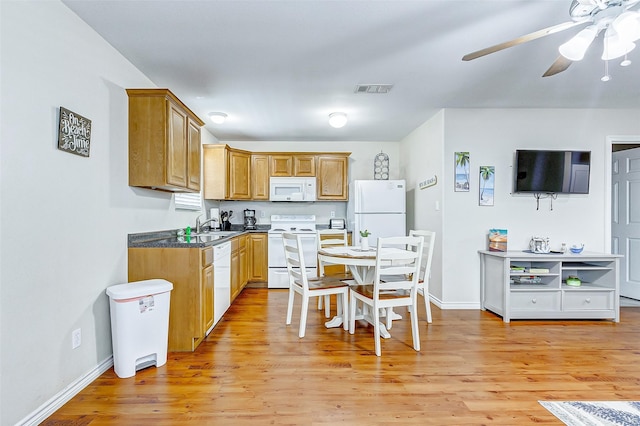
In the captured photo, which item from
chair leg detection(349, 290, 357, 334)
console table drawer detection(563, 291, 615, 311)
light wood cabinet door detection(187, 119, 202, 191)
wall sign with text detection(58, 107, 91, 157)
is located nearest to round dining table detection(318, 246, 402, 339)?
chair leg detection(349, 290, 357, 334)

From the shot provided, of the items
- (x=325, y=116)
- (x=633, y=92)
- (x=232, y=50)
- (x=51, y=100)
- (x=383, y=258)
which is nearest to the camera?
(x=51, y=100)

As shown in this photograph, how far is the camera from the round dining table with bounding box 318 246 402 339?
2702 millimetres

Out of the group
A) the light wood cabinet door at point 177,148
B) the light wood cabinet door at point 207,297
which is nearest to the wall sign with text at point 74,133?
the light wood cabinet door at point 177,148

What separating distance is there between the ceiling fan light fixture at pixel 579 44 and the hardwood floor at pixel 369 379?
2.06 metres

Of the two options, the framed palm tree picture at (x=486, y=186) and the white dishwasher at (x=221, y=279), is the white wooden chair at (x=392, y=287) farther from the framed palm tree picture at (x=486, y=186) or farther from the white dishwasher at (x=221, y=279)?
the framed palm tree picture at (x=486, y=186)

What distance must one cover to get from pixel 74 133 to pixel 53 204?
1.56 ft

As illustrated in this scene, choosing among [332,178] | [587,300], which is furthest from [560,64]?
[332,178]

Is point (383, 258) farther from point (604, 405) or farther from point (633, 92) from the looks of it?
point (633, 92)

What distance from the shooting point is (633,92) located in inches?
128

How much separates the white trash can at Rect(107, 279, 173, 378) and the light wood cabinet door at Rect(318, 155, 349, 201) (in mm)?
3208

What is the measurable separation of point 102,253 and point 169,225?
118 cm

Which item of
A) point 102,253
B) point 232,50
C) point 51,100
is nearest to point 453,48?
point 232,50

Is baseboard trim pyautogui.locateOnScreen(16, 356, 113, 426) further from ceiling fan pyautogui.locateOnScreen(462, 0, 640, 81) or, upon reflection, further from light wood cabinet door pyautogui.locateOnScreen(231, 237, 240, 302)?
ceiling fan pyautogui.locateOnScreen(462, 0, 640, 81)

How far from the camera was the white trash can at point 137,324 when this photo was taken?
2.14m
